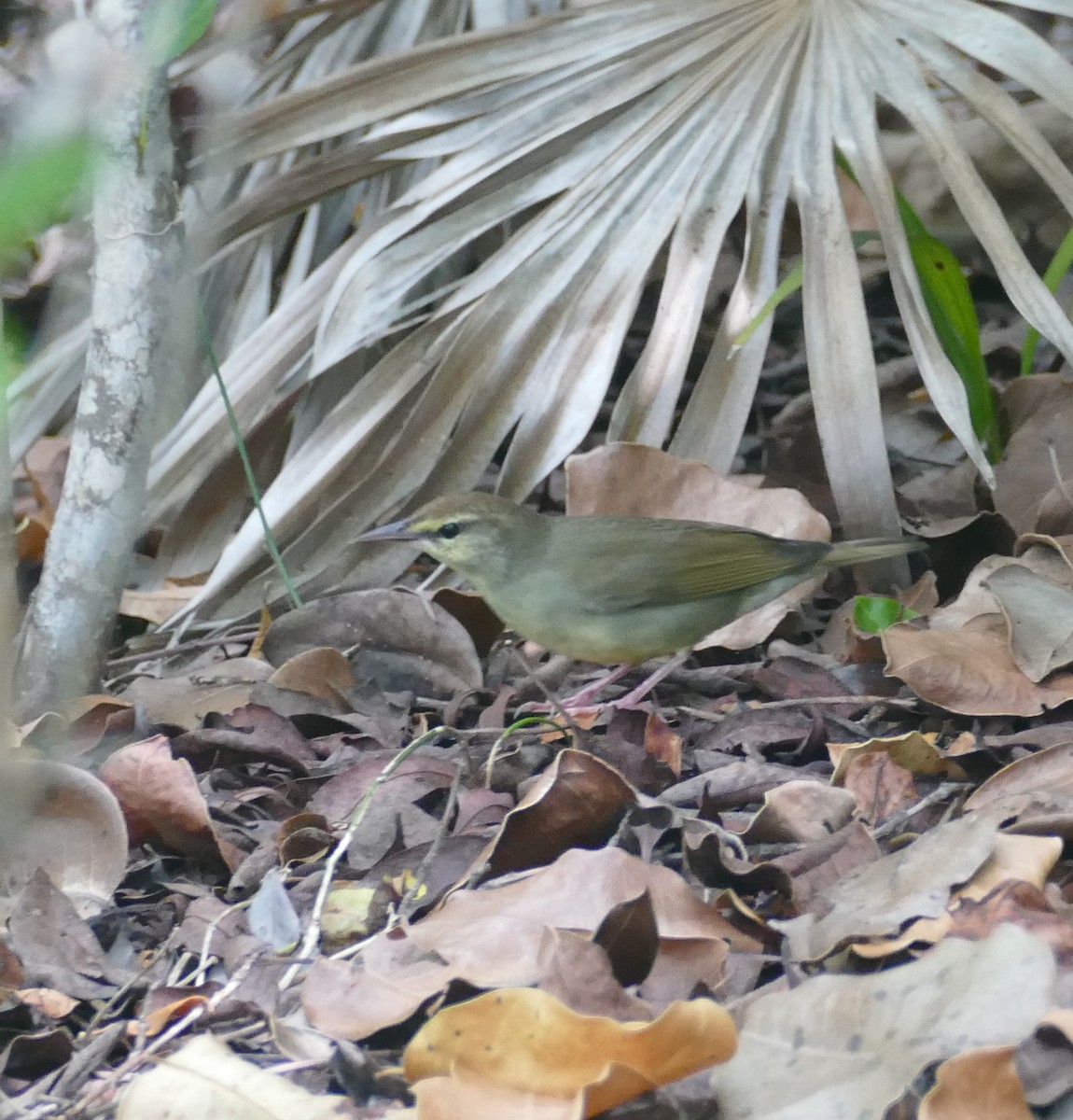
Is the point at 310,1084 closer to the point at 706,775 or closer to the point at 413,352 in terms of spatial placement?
the point at 706,775

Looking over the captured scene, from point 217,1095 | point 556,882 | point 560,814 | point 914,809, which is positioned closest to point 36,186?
point 217,1095

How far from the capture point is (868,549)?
3.85 metres

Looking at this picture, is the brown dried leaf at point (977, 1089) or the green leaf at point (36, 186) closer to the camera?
the green leaf at point (36, 186)

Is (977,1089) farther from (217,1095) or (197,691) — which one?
(197,691)

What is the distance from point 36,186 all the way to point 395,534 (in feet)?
10.7

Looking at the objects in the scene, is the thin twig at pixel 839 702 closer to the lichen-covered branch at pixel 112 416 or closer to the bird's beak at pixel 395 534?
the bird's beak at pixel 395 534

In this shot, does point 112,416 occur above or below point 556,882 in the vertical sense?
above

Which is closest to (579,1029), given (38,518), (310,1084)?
(310,1084)

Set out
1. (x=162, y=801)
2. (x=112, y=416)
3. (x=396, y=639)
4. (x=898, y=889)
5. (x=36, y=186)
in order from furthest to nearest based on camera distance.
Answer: (x=396, y=639) → (x=112, y=416) → (x=162, y=801) → (x=898, y=889) → (x=36, y=186)

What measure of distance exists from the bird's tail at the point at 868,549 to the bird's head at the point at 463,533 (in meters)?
0.95

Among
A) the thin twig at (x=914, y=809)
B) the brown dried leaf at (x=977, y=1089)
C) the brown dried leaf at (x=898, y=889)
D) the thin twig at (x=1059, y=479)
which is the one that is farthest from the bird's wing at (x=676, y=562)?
the brown dried leaf at (x=977, y=1089)

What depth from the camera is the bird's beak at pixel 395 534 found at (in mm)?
3949

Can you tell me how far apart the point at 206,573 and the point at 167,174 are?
1.70 metres

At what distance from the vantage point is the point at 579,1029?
1.69 metres
